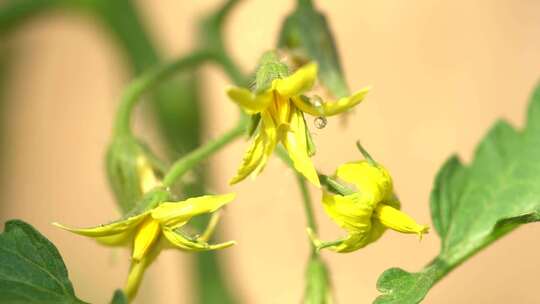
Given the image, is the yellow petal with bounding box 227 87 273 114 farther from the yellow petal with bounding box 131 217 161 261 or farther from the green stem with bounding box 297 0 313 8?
the green stem with bounding box 297 0 313 8

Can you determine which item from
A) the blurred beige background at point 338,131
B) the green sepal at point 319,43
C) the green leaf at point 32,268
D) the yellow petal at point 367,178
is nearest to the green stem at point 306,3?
the green sepal at point 319,43

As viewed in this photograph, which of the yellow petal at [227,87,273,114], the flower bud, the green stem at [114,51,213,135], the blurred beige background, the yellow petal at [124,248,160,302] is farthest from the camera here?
the blurred beige background

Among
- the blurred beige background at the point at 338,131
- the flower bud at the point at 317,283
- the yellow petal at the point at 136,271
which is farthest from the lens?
the blurred beige background at the point at 338,131

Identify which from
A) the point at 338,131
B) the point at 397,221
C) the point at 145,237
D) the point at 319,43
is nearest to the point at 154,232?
the point at 145,237

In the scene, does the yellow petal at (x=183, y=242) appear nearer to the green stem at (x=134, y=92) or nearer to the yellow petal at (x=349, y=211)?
the yellow petal at (x=349, y=211)

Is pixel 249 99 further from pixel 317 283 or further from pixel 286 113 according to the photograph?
pixel 317 283

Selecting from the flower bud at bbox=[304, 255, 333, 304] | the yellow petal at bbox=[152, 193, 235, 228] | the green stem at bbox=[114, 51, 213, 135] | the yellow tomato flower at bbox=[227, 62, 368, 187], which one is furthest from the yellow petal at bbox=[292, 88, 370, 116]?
the green stem at bbox=[114, 51, 213, 135]

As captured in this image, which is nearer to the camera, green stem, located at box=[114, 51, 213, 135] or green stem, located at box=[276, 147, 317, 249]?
green stem, located at box=[276, 147, 317, 249]
